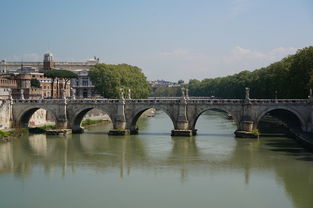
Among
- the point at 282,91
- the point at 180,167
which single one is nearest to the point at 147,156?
the point at 180,167

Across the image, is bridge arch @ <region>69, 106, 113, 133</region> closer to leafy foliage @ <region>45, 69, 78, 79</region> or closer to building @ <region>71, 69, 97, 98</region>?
leafy foliage @ <region>45, 69, 78, 79</region>

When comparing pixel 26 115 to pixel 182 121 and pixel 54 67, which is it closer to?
pixel 182 121

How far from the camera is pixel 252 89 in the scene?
75.9 m

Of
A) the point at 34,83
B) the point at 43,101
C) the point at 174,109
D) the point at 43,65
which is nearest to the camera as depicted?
the point at 174,109

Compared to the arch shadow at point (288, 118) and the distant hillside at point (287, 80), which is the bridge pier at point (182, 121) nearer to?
the arch shadow at point (288, 118)

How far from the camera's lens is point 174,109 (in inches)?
1908

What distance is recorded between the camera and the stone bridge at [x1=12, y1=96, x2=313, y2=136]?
→ 149ft

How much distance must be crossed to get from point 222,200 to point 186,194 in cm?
215

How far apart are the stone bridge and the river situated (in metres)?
2.29

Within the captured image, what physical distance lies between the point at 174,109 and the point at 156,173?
17.6 meters

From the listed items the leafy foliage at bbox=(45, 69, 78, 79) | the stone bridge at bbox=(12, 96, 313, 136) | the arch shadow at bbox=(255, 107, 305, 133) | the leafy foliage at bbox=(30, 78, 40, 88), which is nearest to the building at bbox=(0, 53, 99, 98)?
the leafy foliage at bbox=(45, 69, 78, 79)

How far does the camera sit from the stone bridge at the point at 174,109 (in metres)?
45.4

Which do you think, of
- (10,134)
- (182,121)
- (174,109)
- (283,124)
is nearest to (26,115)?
(10,134)

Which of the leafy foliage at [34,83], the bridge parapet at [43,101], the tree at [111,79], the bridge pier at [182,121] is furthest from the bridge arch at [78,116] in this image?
the tree at [111,79]
